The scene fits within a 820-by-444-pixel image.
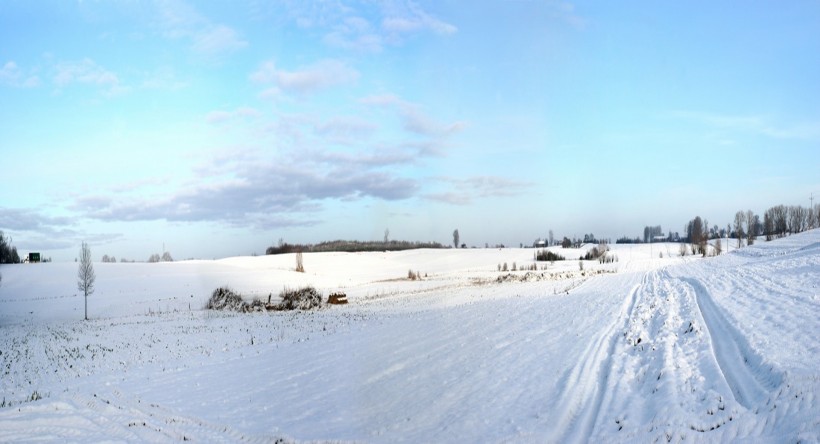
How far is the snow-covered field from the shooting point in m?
8.58

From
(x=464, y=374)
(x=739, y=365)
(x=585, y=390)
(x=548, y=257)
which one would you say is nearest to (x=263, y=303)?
(x=464, y=374)

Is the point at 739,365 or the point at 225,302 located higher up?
the point at 739,365

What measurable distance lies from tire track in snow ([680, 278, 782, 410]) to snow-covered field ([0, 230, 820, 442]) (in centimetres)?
5

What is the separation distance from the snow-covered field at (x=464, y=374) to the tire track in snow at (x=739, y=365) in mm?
55

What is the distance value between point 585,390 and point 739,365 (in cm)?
317

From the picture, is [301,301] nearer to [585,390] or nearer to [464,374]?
[464,374]

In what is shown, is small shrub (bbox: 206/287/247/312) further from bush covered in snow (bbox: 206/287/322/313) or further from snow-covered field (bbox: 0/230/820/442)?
snow-covered field (bbox: 0/230/820/442)

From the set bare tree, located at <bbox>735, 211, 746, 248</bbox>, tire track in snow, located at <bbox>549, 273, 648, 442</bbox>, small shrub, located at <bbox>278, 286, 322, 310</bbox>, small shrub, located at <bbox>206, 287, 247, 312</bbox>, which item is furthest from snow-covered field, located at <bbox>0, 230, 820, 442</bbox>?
bare tree, located at <bbox>735, 211, 746, 248</bbox>

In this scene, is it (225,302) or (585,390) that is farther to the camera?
(225,302)

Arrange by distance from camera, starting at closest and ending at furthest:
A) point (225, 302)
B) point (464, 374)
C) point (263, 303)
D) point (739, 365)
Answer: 1. point (739, 365)
2. point (464, 374)
3. point (225, 302)
4. point (263, 303)

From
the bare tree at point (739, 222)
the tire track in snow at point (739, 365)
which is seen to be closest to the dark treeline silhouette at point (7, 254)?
the tire track in snow at point (739, 365)

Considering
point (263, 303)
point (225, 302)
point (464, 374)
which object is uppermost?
point (464, 374)

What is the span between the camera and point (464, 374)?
1257 centimetres

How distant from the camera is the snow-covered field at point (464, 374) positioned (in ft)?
28.1
